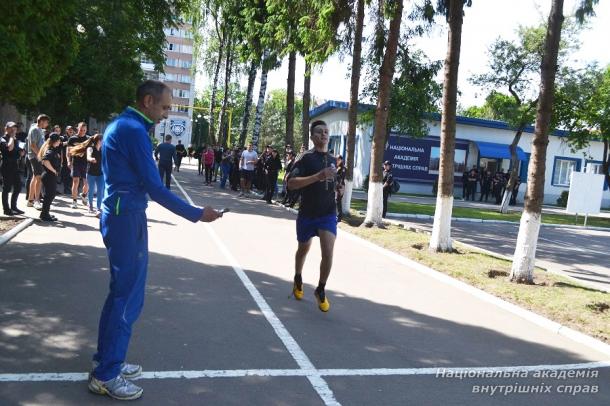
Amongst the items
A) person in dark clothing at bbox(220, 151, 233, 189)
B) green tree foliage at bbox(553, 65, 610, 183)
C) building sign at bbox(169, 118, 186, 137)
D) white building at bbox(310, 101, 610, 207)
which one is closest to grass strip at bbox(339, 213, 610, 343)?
person in dark clothing at bbox(220, 151, 233, 189)

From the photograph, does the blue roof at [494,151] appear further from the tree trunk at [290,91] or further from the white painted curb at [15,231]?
the white painted curb at [15,231]

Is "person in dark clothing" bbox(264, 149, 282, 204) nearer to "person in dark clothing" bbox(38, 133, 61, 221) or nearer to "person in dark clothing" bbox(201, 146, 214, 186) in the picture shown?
"person in dark clothing" bbox(201, 146, 214, 186)

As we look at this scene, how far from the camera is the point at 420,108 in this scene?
1053 inches

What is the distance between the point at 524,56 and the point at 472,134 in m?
8.07

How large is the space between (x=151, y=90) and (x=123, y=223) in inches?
36.5

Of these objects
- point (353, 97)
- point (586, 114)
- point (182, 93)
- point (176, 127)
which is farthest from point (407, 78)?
point (182, 93)

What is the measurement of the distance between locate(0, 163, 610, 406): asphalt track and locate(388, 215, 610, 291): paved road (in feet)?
13.2

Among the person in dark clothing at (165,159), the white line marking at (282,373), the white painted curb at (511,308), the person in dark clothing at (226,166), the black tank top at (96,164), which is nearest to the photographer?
the white line marking at (282,373)

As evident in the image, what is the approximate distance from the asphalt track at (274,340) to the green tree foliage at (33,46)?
2.37 m

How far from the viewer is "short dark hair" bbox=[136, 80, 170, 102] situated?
396cm

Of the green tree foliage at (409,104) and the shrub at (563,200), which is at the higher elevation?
the green tree foliage at (409,104)

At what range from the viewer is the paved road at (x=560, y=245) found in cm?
1137

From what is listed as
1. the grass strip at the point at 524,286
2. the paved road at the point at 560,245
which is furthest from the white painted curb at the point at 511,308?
the paved road at the point at 560,245

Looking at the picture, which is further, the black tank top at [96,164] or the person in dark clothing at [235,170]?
the person in dark clothing at [235,170]
